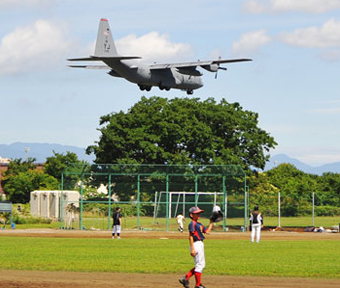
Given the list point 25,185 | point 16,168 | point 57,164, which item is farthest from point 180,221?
point 16,168

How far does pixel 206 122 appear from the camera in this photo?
8406 centimetres

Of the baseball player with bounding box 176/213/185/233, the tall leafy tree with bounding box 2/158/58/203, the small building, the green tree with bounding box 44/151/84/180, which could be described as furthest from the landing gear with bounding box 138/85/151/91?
the green tree with bounding box 44/151/84/180

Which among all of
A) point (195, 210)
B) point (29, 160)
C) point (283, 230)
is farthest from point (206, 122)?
point (195, 210)

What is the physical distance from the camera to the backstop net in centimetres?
5206

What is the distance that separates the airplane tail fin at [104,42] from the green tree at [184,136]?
25552 millimetres

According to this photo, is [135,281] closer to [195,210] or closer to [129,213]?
[195,210]

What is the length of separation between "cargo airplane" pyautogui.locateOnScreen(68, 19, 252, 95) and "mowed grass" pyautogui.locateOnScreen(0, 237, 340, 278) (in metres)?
18.7

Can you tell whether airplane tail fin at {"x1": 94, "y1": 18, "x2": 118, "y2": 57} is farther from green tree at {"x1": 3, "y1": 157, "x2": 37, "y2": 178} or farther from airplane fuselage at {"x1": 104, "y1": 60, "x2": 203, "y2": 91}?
green tree at {"x1": 3, "y1": 157, "x2": 37, "y2": 178}

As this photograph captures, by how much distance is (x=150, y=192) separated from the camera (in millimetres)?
53688

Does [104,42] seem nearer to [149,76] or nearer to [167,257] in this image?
[149,76]

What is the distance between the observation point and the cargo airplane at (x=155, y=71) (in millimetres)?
53469

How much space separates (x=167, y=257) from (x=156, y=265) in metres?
3.48

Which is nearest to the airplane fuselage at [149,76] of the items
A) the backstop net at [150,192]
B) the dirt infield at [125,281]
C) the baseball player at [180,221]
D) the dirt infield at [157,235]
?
the backstop net at [150,192]

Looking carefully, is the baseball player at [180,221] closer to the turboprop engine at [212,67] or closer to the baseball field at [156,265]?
the turboprop engine at [212,67]
